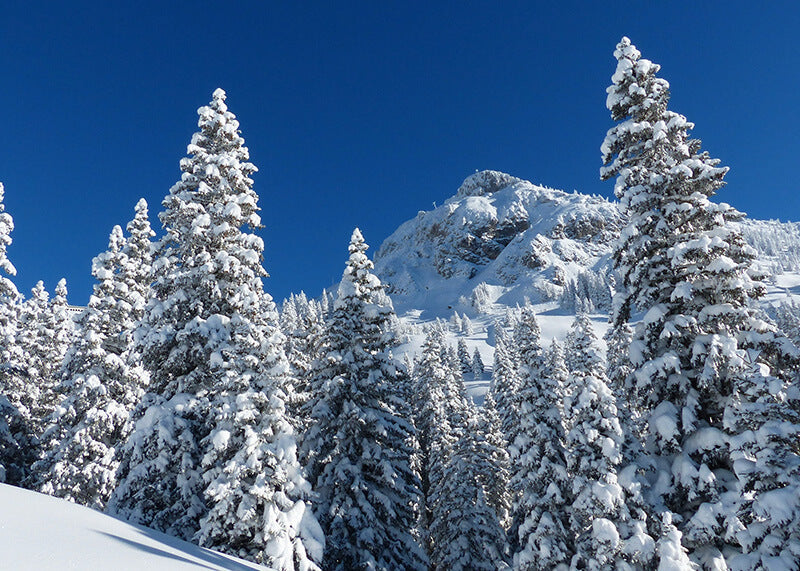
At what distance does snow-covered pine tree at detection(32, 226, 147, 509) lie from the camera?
69.2 feet

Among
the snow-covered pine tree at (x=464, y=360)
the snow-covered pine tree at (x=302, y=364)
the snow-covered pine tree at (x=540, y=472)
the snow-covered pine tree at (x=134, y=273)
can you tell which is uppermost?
the snow-covered pine tree at (x=464, y=360)

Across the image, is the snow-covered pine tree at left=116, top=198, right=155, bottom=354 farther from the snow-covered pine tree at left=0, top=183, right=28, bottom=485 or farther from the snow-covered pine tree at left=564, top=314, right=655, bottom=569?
the snow-covered pine tree at left=564, top=314, right=655, bottom=569

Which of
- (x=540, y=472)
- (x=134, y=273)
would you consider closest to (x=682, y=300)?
(x=540, y=472)

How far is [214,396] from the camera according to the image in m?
16.6

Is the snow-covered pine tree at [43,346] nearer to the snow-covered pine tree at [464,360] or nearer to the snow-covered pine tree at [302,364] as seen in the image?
the snow-covered pine tree at [302,364]

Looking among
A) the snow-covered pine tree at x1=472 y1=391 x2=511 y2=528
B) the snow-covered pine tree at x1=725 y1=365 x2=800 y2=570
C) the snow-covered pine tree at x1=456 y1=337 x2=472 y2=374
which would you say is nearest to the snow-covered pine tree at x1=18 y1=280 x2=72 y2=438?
the snow-covered pine tree at x1=472 y1=391 x2=511 y2=528

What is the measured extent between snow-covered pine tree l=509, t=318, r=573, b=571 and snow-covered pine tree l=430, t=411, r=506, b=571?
4439mm

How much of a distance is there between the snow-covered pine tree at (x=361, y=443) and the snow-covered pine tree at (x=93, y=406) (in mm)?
8628

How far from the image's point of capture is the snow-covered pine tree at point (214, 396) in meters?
14.3

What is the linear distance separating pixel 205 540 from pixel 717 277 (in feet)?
50.9

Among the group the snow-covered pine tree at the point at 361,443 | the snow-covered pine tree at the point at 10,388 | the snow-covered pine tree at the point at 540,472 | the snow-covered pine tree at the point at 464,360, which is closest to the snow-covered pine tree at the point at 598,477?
the snow-covered pine tree at the point at 540,472

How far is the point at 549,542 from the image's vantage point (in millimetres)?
19812

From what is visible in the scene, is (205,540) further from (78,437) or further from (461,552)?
(461,552)

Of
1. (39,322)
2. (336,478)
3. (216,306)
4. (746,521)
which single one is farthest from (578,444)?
(39,322)
